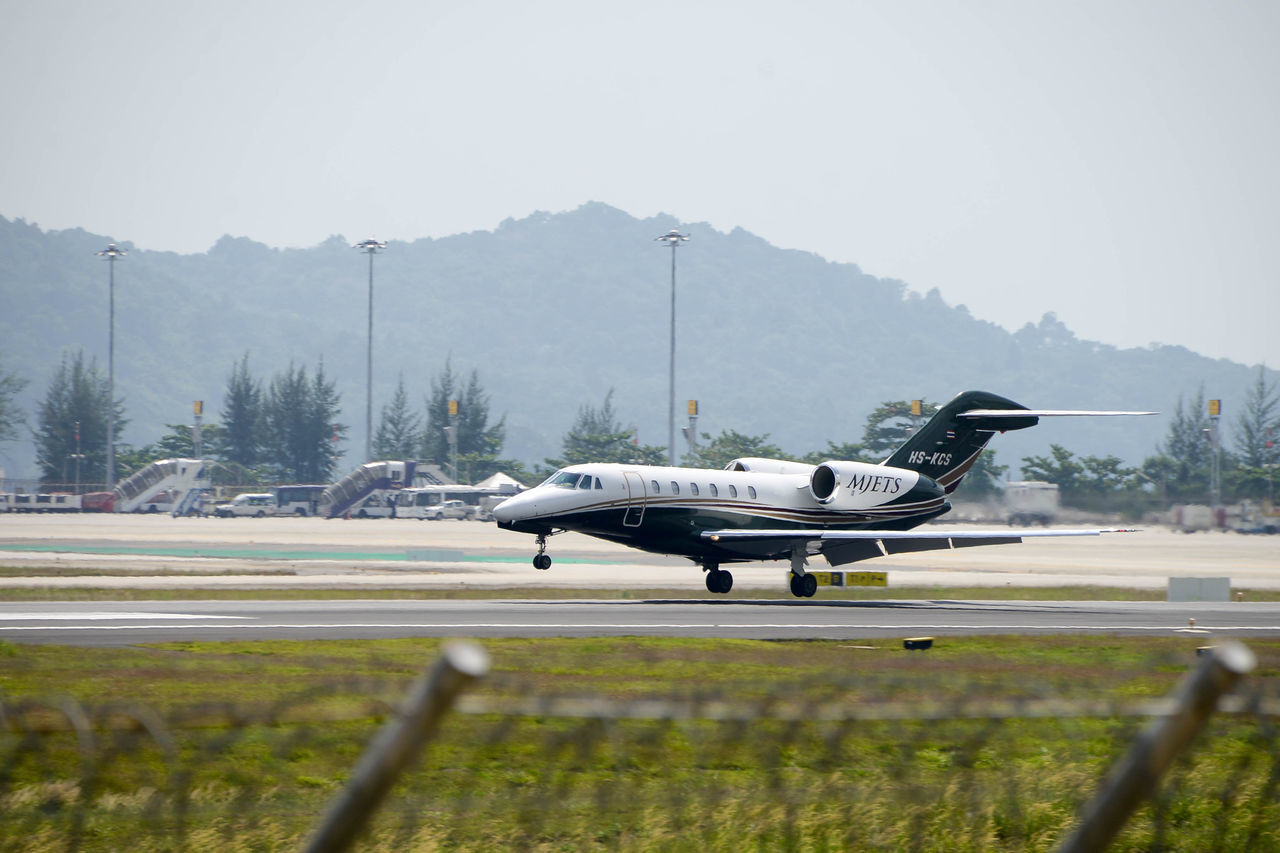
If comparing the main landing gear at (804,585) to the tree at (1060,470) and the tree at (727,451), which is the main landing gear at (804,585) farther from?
the tree at (1060,470)

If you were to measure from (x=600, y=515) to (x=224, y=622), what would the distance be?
483 inches

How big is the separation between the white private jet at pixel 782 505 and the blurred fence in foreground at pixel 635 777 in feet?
83.2

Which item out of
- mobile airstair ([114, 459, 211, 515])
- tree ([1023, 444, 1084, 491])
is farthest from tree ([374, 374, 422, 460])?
tree ([1023, 444, 1084, 491])

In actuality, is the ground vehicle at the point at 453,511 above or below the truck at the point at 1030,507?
below

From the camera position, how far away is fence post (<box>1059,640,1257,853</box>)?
4.49 m

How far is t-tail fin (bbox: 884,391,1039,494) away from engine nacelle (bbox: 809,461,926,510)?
1.49 m

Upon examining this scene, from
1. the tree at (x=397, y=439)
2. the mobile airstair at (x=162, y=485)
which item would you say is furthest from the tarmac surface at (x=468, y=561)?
the tree at (x=397, y=439)

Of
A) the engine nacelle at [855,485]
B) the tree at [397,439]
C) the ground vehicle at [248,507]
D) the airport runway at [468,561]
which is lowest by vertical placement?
the airport runway at [468,561]

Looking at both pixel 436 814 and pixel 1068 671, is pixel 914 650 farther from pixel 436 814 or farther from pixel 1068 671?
pixel 436 814

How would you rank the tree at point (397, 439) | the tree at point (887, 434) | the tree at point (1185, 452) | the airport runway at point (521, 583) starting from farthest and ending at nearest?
the tree at point (397, 439), the tree at point (1185, 452), the tree at point (887, 434), the airport runway at point (521, 583)

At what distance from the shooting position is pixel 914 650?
23344 millimetres

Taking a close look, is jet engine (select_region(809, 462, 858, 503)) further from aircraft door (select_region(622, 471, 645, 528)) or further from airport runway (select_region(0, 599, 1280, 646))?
aircraft door (select_region(622, 471, 645, 528))

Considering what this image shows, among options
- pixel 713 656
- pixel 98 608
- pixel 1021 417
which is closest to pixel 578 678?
pixel 713 656

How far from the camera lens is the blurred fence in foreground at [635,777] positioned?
6008 mm
